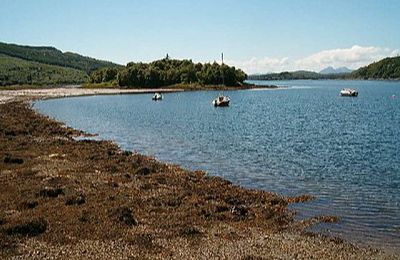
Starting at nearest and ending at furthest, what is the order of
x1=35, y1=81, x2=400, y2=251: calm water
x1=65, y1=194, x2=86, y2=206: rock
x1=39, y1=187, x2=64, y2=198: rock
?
x1=35, y1=81, x2=400, y2=251: calm water, x1=65, y1=194, x2=86, y2=206: rock, x1=39, y1=187, x2=64, y2=198: rock

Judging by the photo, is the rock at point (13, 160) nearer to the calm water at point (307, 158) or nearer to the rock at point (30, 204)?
the calm water at point (307, 158)

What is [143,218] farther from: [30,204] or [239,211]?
[30,204]

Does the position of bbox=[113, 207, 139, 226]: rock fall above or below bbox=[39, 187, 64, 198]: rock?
below

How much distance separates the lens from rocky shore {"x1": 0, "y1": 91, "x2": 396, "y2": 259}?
2027 cm

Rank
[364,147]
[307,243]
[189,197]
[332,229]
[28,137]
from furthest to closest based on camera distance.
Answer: [28,137], [364,147], [189,197], [332,229], [307,243]

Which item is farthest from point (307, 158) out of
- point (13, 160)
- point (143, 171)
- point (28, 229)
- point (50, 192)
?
point (28, 229)

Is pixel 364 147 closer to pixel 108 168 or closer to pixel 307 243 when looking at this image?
pixel 108 168

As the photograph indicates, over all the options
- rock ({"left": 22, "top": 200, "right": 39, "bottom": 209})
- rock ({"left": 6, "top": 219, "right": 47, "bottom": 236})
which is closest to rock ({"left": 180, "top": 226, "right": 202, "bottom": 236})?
rock ({"left": 6, "top": 219, "right": 47, "bottom": 236})

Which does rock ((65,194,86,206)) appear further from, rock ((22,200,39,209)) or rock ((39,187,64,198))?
rock ((22,200,39,209))

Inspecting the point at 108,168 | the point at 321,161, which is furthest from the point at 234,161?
the point at 108,168

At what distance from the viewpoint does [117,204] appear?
2769 centimetres

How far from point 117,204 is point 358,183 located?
18.4m

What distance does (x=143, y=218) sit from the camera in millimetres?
25281

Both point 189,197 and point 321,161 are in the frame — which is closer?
point 189,197
